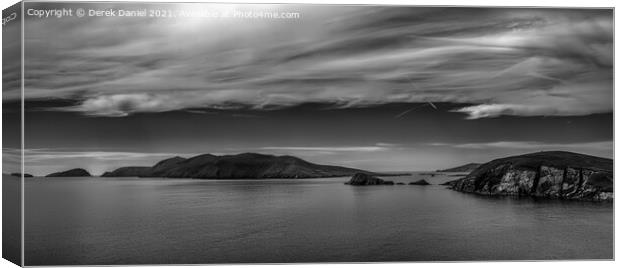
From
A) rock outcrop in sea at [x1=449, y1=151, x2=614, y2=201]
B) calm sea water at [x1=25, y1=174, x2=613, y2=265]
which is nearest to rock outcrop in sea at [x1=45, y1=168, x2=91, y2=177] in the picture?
calm sea water at [x1=25, y1=174, x2=613, y2=265]

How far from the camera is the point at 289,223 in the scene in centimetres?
1595

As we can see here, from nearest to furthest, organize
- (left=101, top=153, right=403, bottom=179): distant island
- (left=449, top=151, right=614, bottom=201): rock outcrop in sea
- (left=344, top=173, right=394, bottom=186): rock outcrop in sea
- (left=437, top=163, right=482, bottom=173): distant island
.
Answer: (left=101, top=153, right=403, bottom=179): distant island
(left=344, top=173, right=394, bottom=186): rock outcrop in sea
(left=437, top=163, right=482, bottom=173): distant island
(left=449, top=151, right=614, bottom=201): rock outcrop in sea

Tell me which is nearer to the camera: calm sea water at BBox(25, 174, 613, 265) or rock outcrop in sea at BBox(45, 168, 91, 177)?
calm sea water at BBox(25, 174, 613, 265)

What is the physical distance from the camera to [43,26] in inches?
603

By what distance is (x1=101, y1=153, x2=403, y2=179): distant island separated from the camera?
16.0 metres

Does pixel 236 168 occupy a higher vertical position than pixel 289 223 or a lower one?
higher

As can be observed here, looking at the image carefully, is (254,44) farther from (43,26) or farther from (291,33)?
(43,26)

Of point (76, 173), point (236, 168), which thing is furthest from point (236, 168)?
point (76, 173)

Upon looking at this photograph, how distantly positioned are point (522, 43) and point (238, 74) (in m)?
4.78

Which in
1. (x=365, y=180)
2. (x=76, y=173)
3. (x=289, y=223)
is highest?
(x=76, y=173)

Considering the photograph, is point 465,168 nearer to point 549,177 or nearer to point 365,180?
point 549,177

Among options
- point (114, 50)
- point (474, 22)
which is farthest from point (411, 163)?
point (114, 50)

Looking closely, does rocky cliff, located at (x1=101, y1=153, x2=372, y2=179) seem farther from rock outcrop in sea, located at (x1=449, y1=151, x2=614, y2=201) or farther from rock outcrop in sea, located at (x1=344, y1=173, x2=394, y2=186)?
rock outcrop in sea, located at (x1=449, y1=151, x2=614, y2=201)

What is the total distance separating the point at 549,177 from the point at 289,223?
4.58 metres
